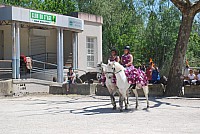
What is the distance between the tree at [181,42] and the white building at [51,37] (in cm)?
847

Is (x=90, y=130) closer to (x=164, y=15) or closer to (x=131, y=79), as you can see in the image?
(x=131, y=79)

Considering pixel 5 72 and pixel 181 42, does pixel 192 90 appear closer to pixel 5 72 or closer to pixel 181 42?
pixel 181 42

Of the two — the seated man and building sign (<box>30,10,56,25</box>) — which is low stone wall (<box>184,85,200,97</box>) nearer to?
the seated man

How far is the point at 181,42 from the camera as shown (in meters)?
19.0

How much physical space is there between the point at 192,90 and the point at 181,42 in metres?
2.49

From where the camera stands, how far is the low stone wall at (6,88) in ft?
66.4

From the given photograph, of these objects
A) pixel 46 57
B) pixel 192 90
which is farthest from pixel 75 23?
pixel 192 90

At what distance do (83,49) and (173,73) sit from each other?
11.8 meters

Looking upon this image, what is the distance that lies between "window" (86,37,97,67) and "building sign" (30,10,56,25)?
22.2ft

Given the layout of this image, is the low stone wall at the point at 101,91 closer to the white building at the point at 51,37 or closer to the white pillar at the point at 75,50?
the white building at the point at 51,37

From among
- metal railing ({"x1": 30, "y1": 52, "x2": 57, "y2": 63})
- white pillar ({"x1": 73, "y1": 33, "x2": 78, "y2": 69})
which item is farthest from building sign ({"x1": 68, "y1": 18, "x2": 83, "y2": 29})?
metal railing ({"x1": 30, "y1": 52, "x2": 57, "y2": 63})

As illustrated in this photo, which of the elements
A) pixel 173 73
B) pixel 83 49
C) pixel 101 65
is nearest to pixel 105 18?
pixel 83 49

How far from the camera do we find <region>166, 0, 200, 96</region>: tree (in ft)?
61.5

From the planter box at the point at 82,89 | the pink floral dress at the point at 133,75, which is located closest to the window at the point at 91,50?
the planter box at the point at 82,89
